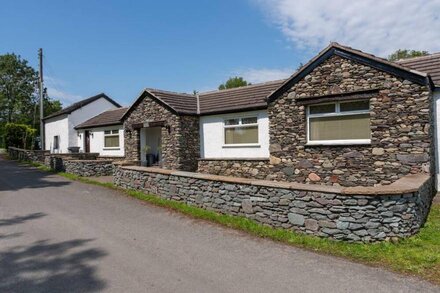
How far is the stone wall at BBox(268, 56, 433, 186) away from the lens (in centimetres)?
991

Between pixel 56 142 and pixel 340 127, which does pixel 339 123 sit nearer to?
pixel 340 127

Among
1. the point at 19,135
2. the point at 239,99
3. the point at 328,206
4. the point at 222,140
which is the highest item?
the point at 239,99

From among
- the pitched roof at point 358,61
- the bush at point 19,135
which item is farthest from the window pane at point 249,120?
the bush at point 19,135

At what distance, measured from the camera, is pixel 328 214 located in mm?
6828

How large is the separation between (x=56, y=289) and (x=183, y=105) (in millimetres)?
13773

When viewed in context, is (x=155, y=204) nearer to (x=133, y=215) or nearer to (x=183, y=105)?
(x=133, y=215)

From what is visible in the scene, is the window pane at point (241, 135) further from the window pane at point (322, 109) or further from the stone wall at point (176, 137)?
the window pane at point (322, 109)

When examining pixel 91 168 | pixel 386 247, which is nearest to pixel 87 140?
pixel 91 168

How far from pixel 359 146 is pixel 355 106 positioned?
4.58ft

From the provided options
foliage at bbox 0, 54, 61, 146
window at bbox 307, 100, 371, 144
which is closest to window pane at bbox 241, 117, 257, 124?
window at bbox 307, 100, 371, 144

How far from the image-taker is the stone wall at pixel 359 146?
991cm

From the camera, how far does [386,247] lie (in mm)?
6219

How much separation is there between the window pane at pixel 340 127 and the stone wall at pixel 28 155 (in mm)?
23345

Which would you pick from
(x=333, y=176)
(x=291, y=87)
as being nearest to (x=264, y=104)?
(x=291, y=87)
